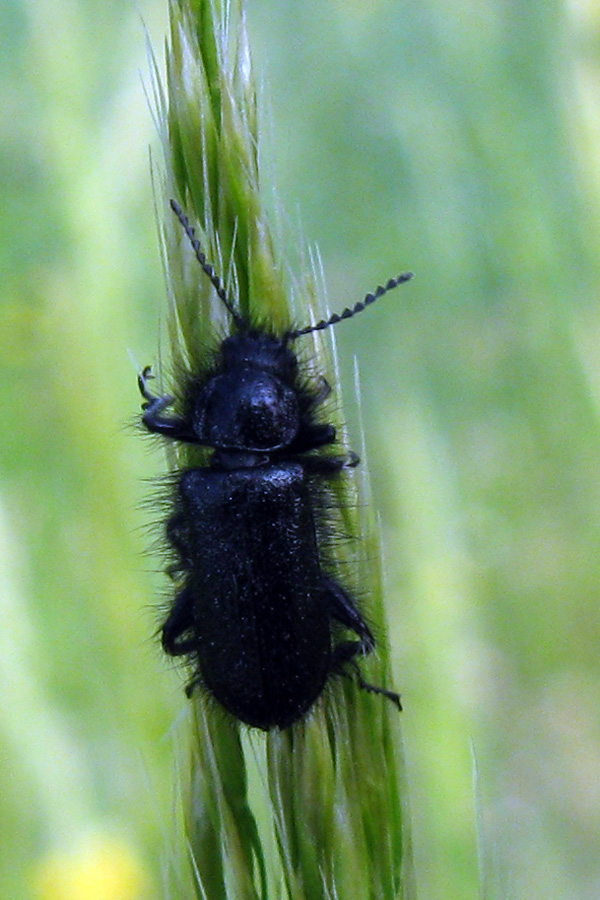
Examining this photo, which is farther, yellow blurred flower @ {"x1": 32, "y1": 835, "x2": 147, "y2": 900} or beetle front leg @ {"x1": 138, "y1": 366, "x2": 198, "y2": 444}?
yellow blurred flower @ {"x1": 32, "y1": 835, "x2": 147, "y2": 900}

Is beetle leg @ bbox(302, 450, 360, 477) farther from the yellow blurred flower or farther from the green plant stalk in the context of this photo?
the yellow blurred flower

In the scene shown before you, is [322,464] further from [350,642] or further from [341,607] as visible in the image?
[350,642]

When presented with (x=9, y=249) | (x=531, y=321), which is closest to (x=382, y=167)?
(x=531, y=321)

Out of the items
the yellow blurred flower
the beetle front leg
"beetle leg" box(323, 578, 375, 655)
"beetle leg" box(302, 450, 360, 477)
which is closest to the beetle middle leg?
"beetle leg" box(323, 578, 375, 655)

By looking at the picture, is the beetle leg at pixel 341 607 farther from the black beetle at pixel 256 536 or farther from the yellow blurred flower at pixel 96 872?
the yellow blurred flower at pixel 96 872

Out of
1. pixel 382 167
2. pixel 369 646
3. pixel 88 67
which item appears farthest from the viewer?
pixel 382 167

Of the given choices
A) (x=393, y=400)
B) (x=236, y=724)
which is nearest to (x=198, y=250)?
(x=236, y=724)

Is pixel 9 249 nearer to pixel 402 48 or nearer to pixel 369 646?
pixel 402 48
